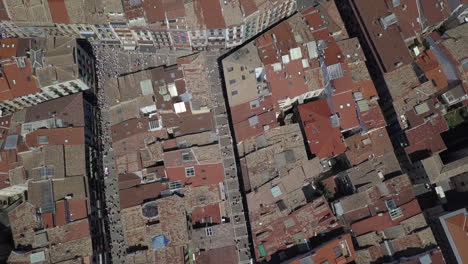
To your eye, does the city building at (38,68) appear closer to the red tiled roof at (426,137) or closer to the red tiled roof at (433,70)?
the red tiled roof at (426,137)

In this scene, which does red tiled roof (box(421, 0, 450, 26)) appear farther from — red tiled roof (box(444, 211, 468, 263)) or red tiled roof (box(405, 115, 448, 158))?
red tiled roof (box(444, 211, 468, 263))

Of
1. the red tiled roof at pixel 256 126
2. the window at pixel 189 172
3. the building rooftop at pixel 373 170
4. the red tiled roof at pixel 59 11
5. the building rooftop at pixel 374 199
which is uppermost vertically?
the red tiled roof at pixel 59 11

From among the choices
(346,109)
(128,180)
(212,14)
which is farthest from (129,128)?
(346,109)

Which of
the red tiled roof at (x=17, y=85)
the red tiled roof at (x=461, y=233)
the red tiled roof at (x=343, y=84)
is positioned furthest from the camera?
the red tiled roof at (x=343, y=84)

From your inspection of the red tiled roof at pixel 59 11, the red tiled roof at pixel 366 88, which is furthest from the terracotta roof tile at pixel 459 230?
the red tiled roof at pixel 59 11

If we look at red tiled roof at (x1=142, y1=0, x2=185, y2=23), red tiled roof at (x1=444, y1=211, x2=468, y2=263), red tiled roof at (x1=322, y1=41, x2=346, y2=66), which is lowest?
red tiled roof at (x1=444, y1=211, x2=468, y2=263)

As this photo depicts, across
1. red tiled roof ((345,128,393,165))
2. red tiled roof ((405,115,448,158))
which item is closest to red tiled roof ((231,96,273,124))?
red tiled roof ((345,128,393,165))
